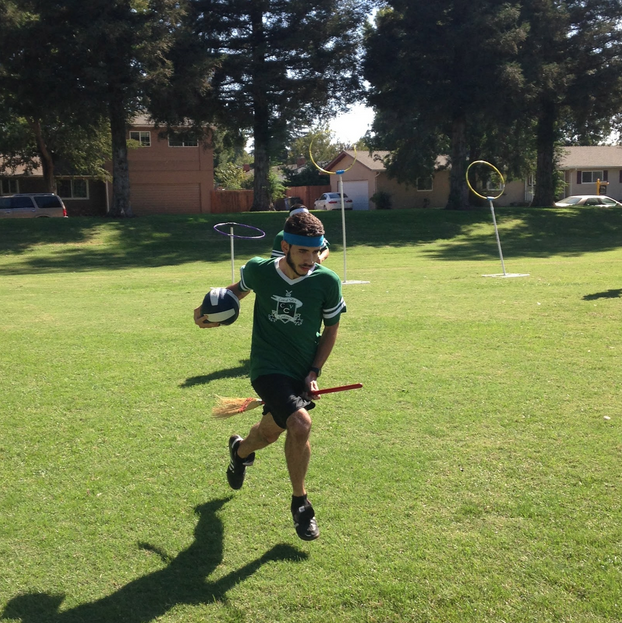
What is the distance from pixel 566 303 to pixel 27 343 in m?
8.45

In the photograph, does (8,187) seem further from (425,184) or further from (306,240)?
(306,240)

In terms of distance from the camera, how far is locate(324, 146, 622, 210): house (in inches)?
2263

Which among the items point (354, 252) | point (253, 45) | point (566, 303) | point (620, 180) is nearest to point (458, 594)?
point (566, 303)

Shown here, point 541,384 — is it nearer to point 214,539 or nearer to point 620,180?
point 214,539

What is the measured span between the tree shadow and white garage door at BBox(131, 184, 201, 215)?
3969 cm

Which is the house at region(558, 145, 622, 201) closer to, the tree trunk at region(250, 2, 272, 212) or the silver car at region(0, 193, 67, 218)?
the tree trunk at region(250, 2, 272, 212)

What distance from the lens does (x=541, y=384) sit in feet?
23.4

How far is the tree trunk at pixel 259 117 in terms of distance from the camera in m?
35.0

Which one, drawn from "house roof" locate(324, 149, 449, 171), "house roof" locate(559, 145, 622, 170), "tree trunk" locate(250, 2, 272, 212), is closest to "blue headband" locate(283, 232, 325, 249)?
"tree trunk" locate(250, 2, 272, 212)

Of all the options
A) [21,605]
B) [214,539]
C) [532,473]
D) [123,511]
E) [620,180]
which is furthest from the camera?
[620,180]

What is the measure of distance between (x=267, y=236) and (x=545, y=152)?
19960 millimetres

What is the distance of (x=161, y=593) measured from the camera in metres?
3.70

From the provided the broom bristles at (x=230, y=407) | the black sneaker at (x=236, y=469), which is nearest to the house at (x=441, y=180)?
the broom bristles at (x=230, y=407)

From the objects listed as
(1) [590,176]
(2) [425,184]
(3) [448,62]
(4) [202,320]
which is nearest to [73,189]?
(2) [425,184]
